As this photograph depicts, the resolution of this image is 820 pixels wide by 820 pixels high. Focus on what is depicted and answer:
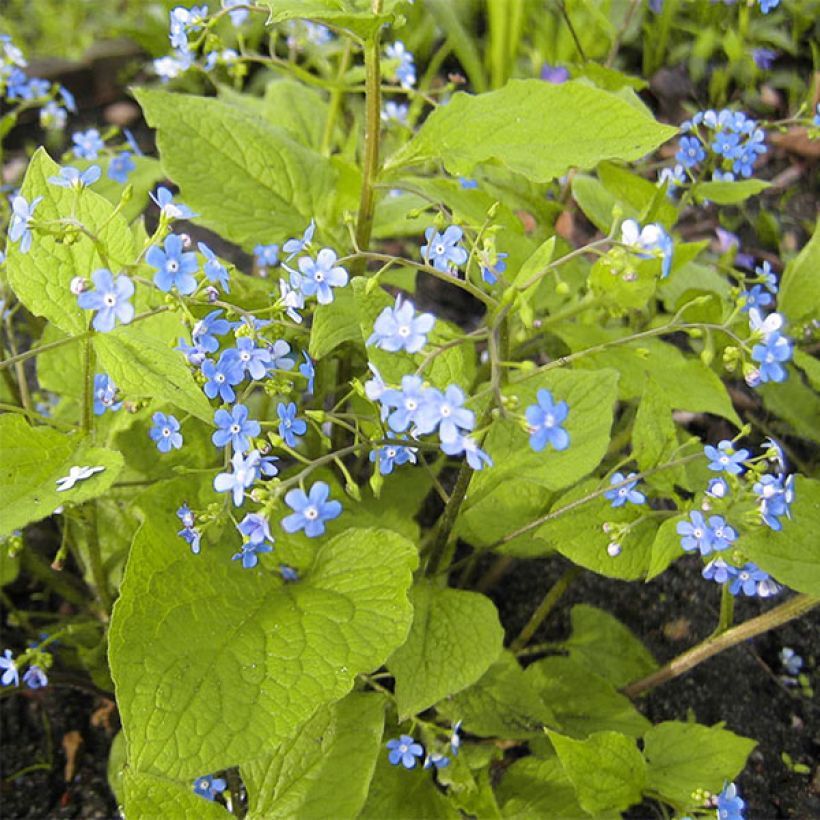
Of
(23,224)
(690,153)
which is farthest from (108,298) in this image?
(690,153)

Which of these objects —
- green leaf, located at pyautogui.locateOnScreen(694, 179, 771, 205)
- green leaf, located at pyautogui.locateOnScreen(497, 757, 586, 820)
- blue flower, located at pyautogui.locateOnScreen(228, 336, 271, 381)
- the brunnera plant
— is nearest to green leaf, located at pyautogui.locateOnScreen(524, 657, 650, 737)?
the brunnera plant

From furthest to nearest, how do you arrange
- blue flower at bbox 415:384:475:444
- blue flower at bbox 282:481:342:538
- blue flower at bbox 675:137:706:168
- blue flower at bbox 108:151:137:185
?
blue flower at bbox 108:151:137:185 → blue flower at bbox 675:137:706:168 → blue flower at bbox 282:481:342:538 → blue flower at bbox 415:384:475:444

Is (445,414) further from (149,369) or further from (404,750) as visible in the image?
(404,750)

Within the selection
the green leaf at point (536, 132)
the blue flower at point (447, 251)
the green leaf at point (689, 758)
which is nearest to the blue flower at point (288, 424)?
the blue flower at point (447, 251)

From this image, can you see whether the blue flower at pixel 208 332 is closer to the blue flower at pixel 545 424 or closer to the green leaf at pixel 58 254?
the green leaf at pixel 58 254

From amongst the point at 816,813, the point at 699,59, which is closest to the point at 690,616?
the point at 816,813

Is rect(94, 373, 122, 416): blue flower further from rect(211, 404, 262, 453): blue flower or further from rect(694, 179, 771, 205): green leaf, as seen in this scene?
rect(694, 179, 771, 205): green leaf
